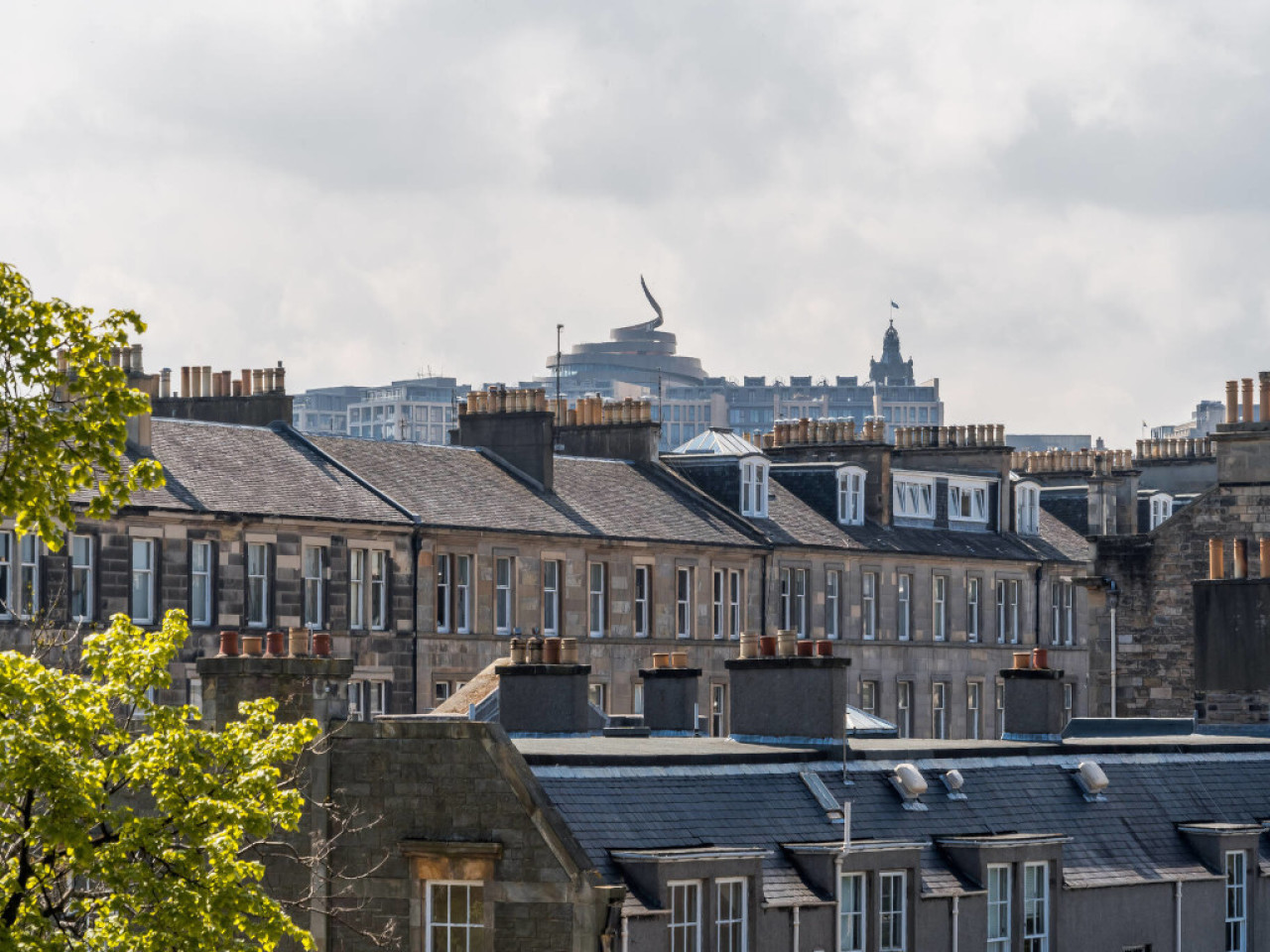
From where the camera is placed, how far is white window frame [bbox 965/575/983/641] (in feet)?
279

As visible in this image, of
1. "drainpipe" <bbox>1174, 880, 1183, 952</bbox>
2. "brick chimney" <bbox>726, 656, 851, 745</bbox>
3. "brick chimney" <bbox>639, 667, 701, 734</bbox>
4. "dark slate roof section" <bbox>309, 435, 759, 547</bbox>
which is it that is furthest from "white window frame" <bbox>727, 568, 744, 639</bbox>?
"drainpipe" <bbox>1174, 880, 1183, 952</bbox>

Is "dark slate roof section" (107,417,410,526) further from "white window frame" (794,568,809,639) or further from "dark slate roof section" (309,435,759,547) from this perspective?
"white window frame" (794,568,809,639)

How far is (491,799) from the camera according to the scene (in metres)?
28.2

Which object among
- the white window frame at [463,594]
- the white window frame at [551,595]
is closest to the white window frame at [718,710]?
the white window frame at [551,595]

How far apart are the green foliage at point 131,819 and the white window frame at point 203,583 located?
3710cm

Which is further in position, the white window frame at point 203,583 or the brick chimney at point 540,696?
the white window frame at point 203,583

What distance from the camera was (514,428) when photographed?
245 ft

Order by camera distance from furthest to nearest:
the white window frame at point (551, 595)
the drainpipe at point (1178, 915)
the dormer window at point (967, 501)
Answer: the dormer window at point (967, 501)
the white window frame at point (551, 595)
the drainpipe at point (1178, 915)

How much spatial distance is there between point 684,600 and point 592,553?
4145mm

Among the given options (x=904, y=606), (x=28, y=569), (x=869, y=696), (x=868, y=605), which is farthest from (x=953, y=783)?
(x=904, y=606)

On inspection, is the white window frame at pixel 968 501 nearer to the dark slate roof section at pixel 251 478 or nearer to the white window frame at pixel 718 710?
the white window frame at pixel 718 710

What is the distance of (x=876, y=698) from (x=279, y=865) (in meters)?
52.2

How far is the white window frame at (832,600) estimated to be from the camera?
79.8 metres

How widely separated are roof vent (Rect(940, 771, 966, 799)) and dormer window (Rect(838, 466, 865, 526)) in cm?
4915
